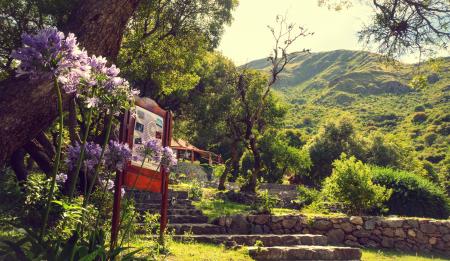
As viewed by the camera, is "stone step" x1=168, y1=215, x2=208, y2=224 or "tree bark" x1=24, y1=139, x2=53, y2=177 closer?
"tree bark" x1=24, y1=139, x2=53, y2=177

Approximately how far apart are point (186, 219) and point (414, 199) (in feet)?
27.4

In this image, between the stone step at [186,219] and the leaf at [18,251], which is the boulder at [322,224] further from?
the leaf at [18,251]

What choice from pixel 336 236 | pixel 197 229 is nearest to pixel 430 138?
pixel 336 236

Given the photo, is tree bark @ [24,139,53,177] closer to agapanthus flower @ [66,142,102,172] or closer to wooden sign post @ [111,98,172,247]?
wooden sign post @ [111,98,172,247]

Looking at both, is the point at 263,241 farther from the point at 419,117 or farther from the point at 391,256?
the point at 419,117

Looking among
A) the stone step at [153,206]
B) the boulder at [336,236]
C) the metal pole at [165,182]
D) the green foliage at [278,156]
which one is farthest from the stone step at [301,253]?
the green foliage at [278,156]

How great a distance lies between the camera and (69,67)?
2861mm

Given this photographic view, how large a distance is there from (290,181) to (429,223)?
24.4 m

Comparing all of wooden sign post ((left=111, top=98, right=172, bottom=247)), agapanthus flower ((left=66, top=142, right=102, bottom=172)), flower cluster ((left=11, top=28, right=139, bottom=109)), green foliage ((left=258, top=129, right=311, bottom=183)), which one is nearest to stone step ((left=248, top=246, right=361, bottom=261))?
wooden sign post ((left=111, top=98, right=172, bottom=247))

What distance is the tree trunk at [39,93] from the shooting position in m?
3.82

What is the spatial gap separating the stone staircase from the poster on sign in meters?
0.60

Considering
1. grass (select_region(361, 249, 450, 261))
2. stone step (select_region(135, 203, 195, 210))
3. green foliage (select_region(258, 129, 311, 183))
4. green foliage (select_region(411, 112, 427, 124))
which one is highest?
green foliage (select_region(411, 112, 427, 124))

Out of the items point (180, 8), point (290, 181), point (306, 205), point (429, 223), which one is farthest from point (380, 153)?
point (180, 8)

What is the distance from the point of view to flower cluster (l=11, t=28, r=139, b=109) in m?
→ 2.68
